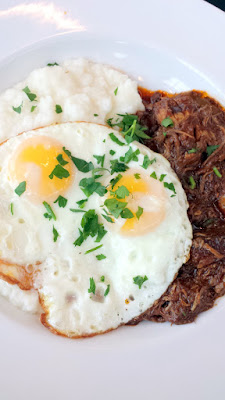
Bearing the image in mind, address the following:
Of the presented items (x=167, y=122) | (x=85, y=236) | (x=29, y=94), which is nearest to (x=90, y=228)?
(x=85, y=236)

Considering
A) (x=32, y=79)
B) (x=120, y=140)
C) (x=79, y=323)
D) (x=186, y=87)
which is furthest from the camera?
(x=186, y=87)

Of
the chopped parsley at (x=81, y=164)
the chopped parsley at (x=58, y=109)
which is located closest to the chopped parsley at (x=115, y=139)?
the chopped parsley at (x=81, y=164)

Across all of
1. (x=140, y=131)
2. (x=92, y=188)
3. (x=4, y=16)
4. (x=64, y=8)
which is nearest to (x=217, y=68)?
(x=140, y=131)

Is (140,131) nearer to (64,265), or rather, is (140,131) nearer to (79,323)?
(64,265)

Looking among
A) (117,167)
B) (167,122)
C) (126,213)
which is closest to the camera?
(126,213)

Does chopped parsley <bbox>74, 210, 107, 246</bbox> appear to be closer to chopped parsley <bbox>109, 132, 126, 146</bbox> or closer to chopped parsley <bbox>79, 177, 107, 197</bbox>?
chopped parsley <bbox>79, 177, 107, 197</bbox>

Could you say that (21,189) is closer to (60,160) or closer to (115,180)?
(60,160)
